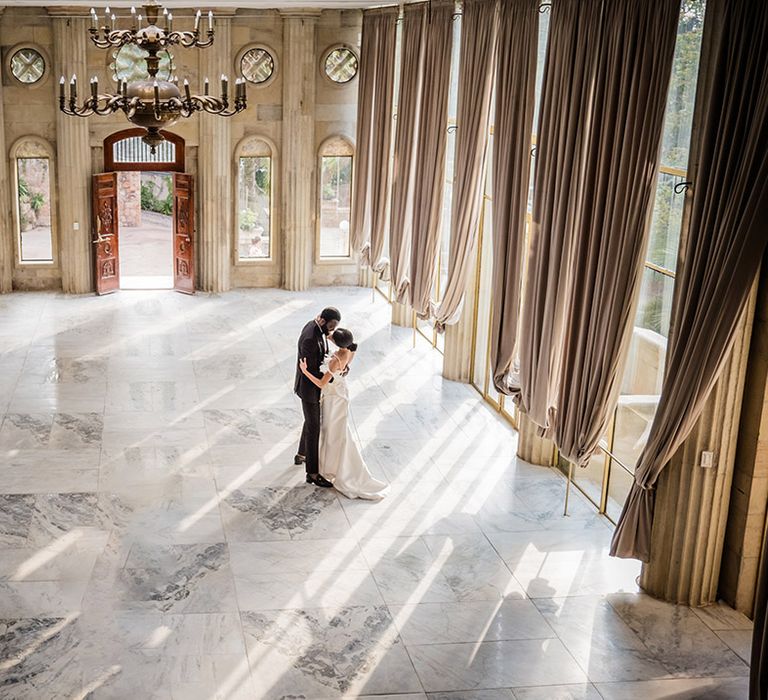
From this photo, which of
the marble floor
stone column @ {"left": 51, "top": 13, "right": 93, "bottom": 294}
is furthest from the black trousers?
stone column @ {"left": 51, "top": 13, "right": 93, "bottom": 294}

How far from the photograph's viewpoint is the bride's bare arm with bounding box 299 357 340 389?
31.7 feet

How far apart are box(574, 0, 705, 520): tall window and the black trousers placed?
2637mm

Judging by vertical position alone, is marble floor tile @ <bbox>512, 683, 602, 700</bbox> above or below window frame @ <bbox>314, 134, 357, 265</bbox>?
below

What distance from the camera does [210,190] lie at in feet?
57.1

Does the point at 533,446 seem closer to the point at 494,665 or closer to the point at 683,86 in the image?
the point at 494,665

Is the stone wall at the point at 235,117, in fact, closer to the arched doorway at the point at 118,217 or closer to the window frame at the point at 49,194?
the window frame at the point at 49,194

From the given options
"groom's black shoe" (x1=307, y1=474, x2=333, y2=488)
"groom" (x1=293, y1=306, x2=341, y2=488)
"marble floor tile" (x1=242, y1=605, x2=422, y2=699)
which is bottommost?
"marble floor tile" (x1=242, y1=605, x2=422, y2=699)

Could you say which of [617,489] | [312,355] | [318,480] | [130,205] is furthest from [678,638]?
[130,205]

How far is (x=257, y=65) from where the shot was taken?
17.3m

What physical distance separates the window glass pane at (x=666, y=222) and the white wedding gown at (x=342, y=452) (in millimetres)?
3179

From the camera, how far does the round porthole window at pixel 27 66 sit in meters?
16.5

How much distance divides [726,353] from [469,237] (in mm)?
5216

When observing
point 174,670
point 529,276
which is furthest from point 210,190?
point 174,670

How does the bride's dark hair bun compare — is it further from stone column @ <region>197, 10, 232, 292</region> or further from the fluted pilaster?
stone column @ <region>197, 10, 232, 292</region>
